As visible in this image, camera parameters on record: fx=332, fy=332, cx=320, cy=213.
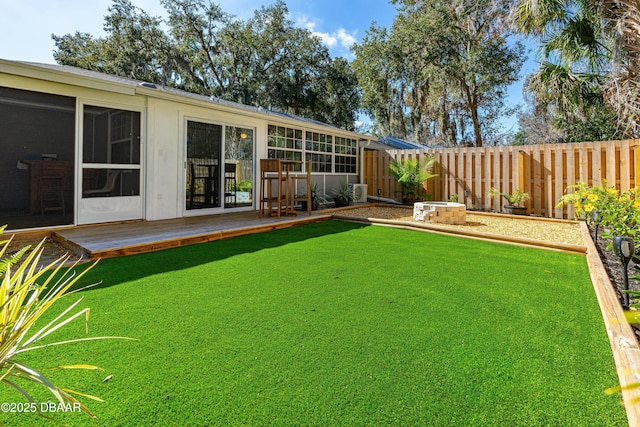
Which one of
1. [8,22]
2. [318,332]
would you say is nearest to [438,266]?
[318,332]

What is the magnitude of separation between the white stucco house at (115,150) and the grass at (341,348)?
2.11 m

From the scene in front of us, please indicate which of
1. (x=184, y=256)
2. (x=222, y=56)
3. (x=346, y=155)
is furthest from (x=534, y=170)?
(x=222, y=56)

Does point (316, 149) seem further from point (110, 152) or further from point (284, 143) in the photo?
point (110, 152)

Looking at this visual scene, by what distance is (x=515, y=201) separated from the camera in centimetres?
719

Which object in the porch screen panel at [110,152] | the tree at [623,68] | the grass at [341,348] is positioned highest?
the tree at [623,68]

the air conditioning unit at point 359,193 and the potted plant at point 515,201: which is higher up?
the air conditioning unit at point 359,193

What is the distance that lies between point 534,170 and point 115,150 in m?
8.04

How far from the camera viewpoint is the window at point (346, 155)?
383 inches

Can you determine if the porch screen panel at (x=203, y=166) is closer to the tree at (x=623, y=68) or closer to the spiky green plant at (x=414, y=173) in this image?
the spiky green plant at (x=414, y=173)

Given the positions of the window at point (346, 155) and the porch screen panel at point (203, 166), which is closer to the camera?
the porch screen panel at point (203, 166)

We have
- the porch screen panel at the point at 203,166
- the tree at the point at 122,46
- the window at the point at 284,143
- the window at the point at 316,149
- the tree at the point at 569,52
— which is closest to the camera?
the porch screen panel at the point at 203,166

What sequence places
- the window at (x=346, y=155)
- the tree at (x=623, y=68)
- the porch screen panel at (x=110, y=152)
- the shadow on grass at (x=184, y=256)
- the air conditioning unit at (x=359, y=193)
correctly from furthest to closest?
the window at (x=346, y=155), the air conditioning unit at (x=359, y=193), the tree at (x=623, y=68), the porch screen panel at (x=110, y=152), the shadow on grass at (x=184, y=256)

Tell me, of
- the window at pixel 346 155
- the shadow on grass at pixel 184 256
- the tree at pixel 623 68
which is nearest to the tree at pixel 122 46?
the window at pixel 346 155

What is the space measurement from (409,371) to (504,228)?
488cm
